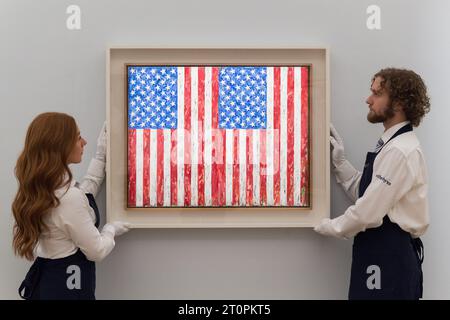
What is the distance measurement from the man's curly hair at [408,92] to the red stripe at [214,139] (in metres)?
0.63

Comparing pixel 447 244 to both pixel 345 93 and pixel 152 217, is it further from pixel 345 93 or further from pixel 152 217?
pixel 152 217

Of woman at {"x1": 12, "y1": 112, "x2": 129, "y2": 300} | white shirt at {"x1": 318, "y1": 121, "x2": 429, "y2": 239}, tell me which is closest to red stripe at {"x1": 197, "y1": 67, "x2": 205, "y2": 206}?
woman at {"x1": 12, "y1": 112, "x2": 129, "y2": 300}

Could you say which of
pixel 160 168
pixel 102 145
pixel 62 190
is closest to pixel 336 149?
pixel 160 168

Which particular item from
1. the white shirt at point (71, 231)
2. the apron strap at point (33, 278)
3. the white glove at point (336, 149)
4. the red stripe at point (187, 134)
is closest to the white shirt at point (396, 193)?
the white glove at point (336, 149)

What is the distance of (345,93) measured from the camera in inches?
78.7

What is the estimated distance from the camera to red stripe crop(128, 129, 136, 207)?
1.92m

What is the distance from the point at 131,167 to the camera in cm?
192

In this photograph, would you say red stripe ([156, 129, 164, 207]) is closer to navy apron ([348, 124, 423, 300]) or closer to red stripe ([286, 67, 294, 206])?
red stripe ([286, 67, 294, 206])

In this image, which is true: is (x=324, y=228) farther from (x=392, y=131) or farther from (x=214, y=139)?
(x=214, y=139)

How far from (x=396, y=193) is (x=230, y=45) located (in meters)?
0.83

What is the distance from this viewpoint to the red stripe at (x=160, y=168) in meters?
1.92

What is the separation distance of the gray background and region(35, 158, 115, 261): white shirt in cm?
37

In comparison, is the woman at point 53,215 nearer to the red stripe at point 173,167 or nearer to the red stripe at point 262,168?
the red stripe at point 173,167

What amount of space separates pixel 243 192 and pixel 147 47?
26.4 inches
